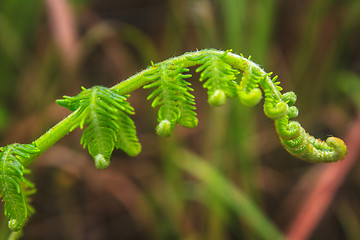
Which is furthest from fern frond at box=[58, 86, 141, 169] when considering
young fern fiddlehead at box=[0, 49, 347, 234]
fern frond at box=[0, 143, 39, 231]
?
fern frond at box=[0, 143, 39, 231]

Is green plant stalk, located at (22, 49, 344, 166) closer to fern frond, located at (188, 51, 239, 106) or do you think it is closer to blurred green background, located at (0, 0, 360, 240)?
fern frond, located at (188, 51, 239, 106)

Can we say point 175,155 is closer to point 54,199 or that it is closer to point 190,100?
point 54,199

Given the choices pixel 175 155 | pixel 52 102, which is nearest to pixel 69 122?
pixel 175 155

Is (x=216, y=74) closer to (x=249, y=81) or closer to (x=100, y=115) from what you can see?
(x=249, y=81)

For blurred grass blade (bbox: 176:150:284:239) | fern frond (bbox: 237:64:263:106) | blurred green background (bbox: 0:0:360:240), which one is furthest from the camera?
blurred green background (bbox: 0:0:360:240)

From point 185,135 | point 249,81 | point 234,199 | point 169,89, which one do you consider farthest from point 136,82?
point 185,135

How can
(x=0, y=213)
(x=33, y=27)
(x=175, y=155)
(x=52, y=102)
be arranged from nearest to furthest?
(x=0, y=213) < (x=175, y=155) < (x=52, y=102) < (x=33, y=27)
